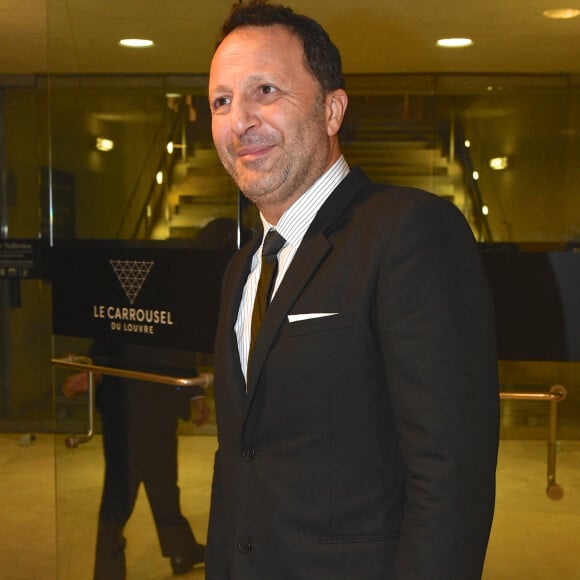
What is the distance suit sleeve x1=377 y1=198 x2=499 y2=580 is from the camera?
1.19 metres

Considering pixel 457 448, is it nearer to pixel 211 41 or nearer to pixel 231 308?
pixel 231 308

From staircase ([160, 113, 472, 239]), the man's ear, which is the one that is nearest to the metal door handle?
staircase ([160, 113, 472, 239])

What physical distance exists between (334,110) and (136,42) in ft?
5.16

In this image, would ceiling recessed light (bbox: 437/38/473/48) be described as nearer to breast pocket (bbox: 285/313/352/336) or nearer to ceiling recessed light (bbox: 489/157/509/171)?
ceiling recessed light (bbox: 489/157/509/171)

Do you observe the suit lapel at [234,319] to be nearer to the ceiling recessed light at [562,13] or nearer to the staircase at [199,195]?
the staircase at [199,195]

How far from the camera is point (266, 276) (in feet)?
4.81

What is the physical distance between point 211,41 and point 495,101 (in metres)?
0.90

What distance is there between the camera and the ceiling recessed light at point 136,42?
2.84 metres

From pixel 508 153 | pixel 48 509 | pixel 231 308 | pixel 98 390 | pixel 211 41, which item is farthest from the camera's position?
pixel 48 509

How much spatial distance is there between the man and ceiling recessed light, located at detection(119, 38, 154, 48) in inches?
56.6

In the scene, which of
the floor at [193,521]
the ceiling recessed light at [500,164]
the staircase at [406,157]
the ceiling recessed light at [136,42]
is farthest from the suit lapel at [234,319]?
the ceiling recessed light at [136,42]

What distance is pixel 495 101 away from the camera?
245 cm

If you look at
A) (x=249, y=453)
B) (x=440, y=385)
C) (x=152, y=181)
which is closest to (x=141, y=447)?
(x=152, y=181)

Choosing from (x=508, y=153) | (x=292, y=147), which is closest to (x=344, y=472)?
(x=292, y=147)
